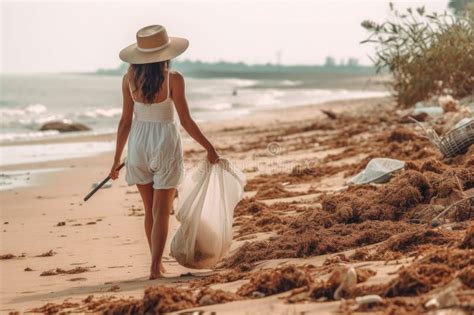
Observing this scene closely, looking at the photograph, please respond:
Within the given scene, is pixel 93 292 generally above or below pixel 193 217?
below

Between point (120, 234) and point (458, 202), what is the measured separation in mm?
3149

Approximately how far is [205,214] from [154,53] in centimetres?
114

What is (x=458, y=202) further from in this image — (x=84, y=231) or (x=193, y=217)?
(x=84, y=231)

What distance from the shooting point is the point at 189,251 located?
228 inches

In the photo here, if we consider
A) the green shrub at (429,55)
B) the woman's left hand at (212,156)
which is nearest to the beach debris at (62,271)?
the woman's left hand at (212,156)

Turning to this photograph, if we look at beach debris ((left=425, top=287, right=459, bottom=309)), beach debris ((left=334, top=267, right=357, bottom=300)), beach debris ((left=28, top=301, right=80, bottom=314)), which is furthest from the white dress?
beach debris ((left=425, top=287, right=459, bottom=309))

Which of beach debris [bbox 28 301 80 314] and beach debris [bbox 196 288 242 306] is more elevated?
beach debris [bbox 196 288 242 306]

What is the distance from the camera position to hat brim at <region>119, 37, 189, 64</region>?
5.63 meters

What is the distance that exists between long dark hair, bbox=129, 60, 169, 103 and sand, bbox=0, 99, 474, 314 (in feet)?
4.01

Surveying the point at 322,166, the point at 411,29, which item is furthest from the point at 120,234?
the point at 411,29

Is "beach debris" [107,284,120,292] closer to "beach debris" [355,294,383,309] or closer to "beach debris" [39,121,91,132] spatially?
"beach debris" [355,294,383,309]

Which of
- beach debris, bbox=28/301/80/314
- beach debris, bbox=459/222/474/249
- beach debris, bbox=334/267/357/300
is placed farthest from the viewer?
beach debris, bbox=28/301/80/314

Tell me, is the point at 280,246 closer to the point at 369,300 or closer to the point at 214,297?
the point at 214,297

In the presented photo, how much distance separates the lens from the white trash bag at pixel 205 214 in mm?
5797
